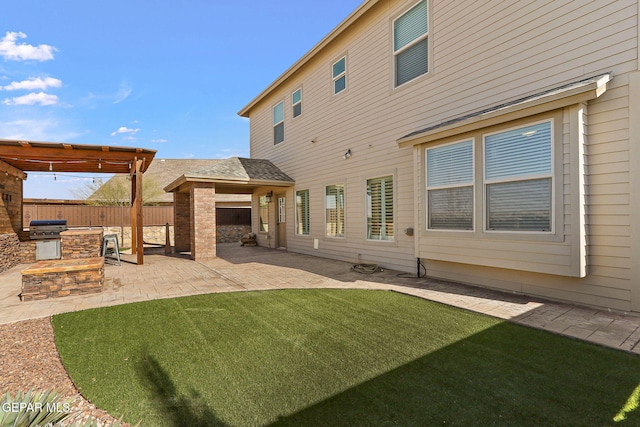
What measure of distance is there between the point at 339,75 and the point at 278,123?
13.6 ft

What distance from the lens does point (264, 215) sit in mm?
13672

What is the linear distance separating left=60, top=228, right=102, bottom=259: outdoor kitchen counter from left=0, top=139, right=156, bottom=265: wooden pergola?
99 centimetres

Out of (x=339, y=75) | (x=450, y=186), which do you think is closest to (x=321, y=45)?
(x=339, y=75)

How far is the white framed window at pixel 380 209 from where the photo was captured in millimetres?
7426

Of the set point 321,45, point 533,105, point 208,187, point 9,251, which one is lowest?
point 9,251

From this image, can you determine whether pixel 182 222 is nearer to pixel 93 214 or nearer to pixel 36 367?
pixel 93 214

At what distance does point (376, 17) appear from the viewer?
7.67 meters

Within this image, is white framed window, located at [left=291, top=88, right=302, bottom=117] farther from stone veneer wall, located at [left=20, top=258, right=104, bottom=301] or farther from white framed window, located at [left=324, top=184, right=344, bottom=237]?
Result: stone veneer wall, located at [left=20, top=258, right=104, bottom=301]

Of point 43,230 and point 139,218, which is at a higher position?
point 139,218

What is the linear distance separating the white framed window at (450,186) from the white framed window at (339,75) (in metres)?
4.16

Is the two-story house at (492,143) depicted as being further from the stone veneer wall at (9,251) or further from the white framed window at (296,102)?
the stone veneer wall at (9,251)

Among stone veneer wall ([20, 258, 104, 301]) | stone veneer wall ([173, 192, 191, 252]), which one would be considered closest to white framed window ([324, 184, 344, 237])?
stone veneer wall ([20, 258, 104, 301])

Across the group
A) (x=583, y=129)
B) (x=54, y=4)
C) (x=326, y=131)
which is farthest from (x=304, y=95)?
(x=583, y=129)

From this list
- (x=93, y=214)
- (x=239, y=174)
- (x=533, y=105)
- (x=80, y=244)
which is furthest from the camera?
(x=93, y=214)
